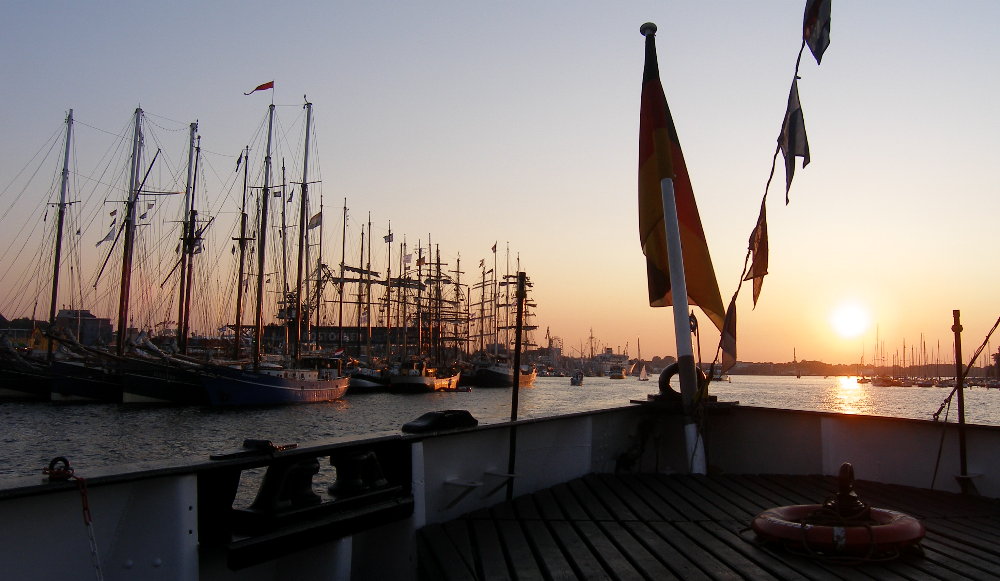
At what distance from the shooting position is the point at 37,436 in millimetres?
34469

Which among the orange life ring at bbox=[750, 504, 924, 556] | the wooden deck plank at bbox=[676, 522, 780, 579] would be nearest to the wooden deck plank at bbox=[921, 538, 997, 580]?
the orange life ring at bbox=[750, 504, 924, 556]

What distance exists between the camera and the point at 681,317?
27.5 ft

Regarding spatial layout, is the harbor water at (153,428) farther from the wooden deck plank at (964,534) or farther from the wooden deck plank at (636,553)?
the wooden deck plank at (964,534)

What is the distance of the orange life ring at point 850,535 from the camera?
5.16m

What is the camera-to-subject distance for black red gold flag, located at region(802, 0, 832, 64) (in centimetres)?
737

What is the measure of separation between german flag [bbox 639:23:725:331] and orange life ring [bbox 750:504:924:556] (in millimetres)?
3879

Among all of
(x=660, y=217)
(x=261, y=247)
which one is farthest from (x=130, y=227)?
(x=660, y=217)

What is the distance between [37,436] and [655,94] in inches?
1423

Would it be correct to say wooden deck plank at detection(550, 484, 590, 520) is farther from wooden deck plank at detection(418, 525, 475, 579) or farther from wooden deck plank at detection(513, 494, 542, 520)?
wooden deck plank at detection(418, 525, 475, 579)

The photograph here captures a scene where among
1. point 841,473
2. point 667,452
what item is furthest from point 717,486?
point 841,473

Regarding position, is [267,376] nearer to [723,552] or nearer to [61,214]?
[61,214]

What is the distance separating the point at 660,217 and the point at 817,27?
272 centimetres

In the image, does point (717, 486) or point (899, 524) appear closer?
point (899, 524)

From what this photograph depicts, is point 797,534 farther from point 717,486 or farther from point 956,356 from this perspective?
point 956,356
